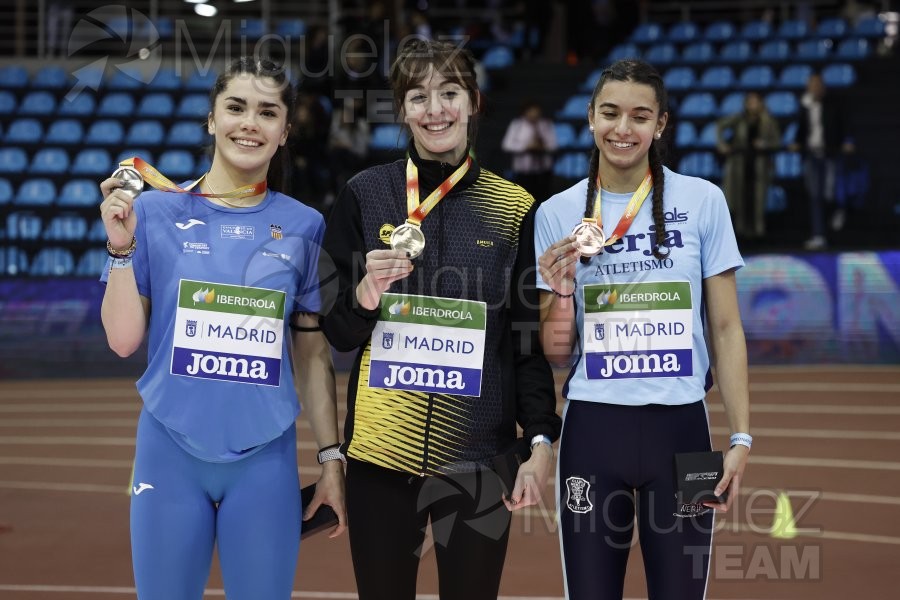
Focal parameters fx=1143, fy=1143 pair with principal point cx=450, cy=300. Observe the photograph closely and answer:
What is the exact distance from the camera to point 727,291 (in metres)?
3.14

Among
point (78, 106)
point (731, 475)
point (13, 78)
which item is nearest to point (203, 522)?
point (731, 475)

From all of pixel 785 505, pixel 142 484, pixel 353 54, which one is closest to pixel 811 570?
pixel 785 505

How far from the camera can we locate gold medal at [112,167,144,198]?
2.85 m

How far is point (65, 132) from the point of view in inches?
607

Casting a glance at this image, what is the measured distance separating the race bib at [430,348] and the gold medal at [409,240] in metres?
0.20

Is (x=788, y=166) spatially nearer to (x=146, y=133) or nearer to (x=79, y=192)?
(x=146, y=133)

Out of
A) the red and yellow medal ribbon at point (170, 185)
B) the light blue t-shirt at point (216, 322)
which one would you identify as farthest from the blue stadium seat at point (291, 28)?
the light blue t-shirt at point (216, 322)

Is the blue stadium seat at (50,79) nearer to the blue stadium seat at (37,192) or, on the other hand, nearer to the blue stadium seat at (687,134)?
the blue stadium seat at (37,192)

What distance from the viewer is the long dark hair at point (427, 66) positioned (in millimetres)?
3023

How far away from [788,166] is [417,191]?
36.7ft

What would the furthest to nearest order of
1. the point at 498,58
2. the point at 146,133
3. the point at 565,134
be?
1. the point at 498,58
2. the point at 146,133
3. the point at 565,134

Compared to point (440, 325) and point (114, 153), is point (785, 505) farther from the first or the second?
point (114, 153)

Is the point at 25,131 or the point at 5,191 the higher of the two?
the point at 25,131

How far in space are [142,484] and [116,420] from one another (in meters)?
6.96
